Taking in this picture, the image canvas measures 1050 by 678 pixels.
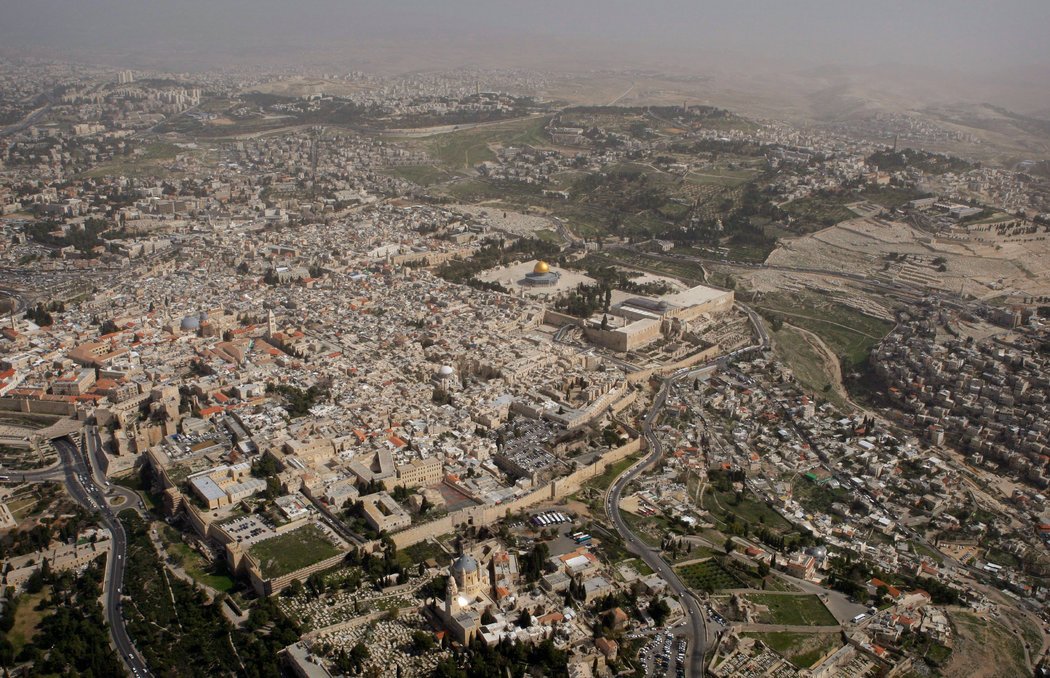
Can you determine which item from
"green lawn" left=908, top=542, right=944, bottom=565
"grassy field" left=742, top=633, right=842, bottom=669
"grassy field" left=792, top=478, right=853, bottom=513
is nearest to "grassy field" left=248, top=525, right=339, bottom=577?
"grassy field" left=742, top=633, right=842, bottom=669

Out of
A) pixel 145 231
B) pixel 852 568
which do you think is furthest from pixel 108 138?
pixel 852 568

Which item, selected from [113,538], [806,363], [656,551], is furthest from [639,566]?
[806,363]

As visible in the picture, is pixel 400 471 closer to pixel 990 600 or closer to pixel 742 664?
pixel 742 664

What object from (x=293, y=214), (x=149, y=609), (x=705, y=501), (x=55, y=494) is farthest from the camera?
(x=293, y=214)

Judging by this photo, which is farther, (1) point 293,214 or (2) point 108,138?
(2) point 108,138

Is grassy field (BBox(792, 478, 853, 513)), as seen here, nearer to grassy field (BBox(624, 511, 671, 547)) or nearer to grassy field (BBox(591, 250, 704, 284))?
grassy field (BBox(624, 511, 671, 547))

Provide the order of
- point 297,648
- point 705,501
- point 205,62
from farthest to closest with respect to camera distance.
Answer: point 205,62, point 705,501, point 297,648

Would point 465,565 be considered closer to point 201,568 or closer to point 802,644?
point 201,568
